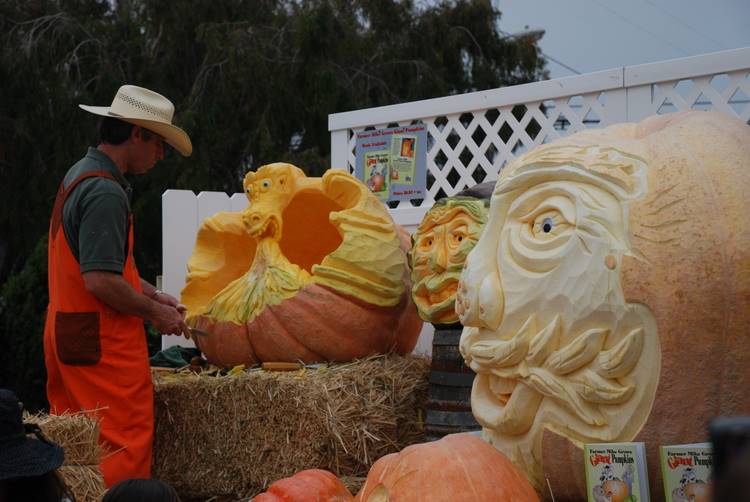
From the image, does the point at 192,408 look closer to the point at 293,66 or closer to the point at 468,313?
the point at 468,313

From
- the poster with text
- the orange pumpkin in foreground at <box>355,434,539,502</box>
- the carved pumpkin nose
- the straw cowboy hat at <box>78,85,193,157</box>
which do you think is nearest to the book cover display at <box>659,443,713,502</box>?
the orange pumpkin in foreground at <box>355,434,539,502</box>

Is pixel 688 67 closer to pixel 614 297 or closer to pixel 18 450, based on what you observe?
pixel 614 297

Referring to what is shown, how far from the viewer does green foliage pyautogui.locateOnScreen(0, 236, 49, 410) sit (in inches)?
329

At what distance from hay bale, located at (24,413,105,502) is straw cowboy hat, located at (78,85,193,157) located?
1.29 metres

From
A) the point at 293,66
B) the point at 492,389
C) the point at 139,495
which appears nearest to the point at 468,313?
the point at 492,389

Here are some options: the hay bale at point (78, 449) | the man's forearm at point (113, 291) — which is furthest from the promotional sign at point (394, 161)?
the hay bale at point (78, 449)

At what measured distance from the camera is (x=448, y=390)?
4.02 metres

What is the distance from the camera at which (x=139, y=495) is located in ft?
8.37

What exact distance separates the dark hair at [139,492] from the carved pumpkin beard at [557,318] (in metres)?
0.96

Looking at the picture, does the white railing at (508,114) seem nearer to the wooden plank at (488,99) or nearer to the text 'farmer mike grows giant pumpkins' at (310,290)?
the wooden plank at (488,99)

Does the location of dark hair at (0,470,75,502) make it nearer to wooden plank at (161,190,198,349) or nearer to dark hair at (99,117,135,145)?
dark hair at (99,117,135,145)

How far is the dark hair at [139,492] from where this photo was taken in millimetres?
2549

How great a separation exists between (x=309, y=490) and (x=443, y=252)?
1196 mm

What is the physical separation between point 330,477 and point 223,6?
1194cm
